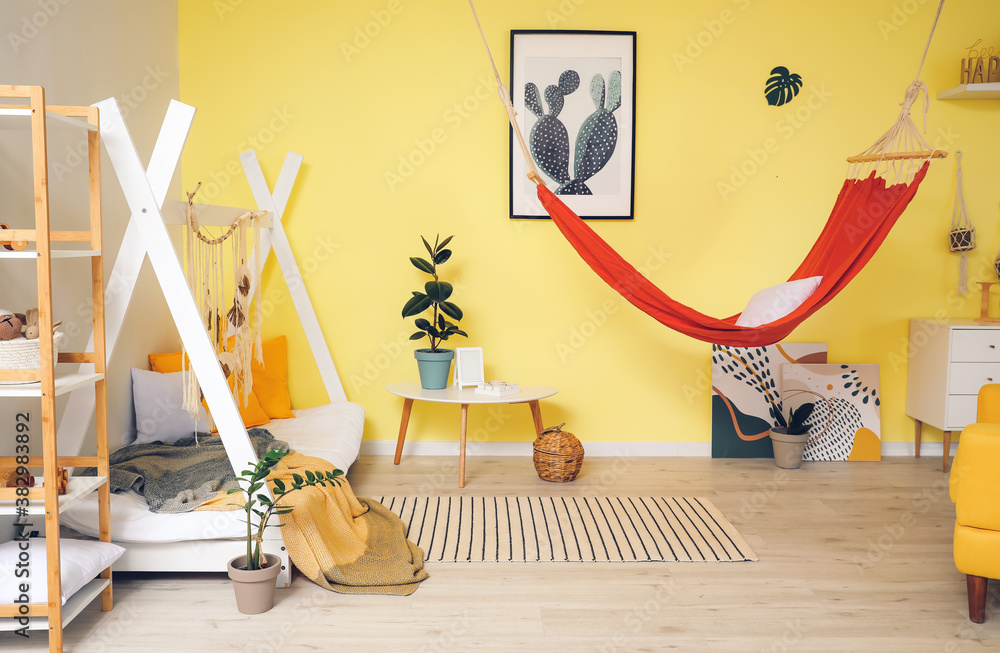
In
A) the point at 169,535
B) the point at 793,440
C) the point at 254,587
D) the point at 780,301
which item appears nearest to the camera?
the point at 254,587

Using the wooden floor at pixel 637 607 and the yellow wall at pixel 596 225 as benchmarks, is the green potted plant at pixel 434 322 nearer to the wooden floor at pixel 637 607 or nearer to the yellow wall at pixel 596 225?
the yellow wall at pixel 596 225

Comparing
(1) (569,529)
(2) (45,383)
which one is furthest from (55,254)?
(1) (569,529)

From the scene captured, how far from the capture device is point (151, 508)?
7.29 ft

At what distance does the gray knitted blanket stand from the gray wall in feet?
0.66

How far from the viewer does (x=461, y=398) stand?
3.25m

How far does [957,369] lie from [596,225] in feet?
6.15

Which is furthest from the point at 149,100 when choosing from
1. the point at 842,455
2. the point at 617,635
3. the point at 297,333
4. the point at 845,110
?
the point at 842,455

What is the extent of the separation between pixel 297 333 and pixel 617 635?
7.99ft

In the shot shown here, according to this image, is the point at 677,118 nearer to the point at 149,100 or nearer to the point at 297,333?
the point at 297,333

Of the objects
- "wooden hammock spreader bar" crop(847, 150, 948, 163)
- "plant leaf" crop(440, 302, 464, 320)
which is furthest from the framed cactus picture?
"wooden hammock spreader bar" crop(847, 150, 948, 163)

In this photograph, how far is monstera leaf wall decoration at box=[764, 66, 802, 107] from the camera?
3668mm

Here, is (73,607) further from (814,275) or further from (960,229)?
(960,229)

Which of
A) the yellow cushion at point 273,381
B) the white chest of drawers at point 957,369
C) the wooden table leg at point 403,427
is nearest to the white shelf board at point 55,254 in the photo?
the yellow cushion at point 273,381

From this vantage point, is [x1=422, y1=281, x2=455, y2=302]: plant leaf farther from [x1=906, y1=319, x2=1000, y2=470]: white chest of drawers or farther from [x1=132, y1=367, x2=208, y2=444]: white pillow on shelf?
[x1=906, y1=319, x2=1000, y2=470]: white chest of drawers
